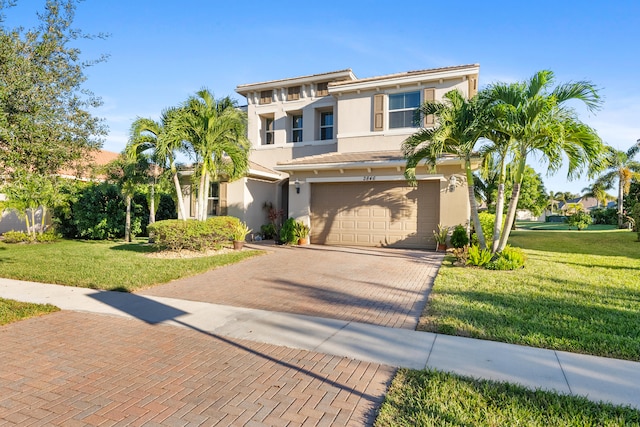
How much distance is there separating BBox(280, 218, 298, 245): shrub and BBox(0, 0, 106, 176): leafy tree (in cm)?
789

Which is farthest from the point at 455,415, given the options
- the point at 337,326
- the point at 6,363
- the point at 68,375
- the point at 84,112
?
the point at 84,112

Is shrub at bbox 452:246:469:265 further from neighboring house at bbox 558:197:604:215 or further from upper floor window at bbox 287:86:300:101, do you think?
neighboring house at bbox 558:197:604:215

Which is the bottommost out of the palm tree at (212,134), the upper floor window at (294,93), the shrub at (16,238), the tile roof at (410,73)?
the shrub at (16,238)

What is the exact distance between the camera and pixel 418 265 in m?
11.0

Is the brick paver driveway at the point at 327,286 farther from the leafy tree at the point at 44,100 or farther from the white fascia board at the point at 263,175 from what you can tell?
the white fascia board at the point at 263,175

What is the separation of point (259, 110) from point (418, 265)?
44.6 ft

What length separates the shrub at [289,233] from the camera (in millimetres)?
15703

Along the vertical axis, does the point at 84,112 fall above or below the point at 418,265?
above

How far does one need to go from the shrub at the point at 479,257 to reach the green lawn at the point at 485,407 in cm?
719

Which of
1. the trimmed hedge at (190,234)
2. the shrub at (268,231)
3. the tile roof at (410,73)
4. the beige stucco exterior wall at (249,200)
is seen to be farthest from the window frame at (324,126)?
the trimmed hedge at (190,234)

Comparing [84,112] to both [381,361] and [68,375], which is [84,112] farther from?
[381,361]

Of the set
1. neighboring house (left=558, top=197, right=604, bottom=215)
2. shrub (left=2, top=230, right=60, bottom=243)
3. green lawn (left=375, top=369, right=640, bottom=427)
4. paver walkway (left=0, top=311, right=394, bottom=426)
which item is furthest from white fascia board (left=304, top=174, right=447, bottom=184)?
neighboring house (left=558, top=197, right=604, bottom=215)

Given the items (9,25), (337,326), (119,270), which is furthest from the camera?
(119,270)

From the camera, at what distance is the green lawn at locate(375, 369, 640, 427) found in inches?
121
